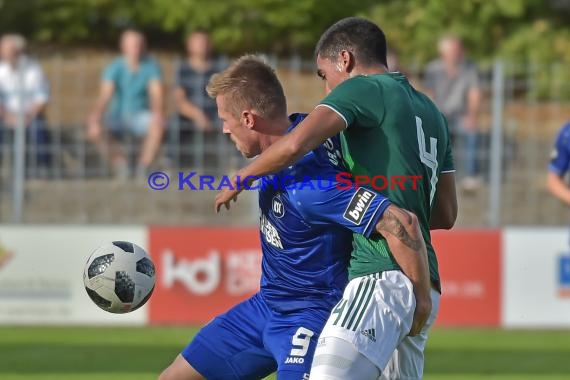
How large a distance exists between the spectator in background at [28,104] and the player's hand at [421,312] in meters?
8.58

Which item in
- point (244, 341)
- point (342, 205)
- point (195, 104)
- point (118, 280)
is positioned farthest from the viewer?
point (195, 104)

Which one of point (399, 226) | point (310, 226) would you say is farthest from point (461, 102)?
point (399, 226)

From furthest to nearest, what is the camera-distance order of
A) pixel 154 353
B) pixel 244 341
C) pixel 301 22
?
1. pixel 301 22
2. pixel 154 353
3. pixel 244 341

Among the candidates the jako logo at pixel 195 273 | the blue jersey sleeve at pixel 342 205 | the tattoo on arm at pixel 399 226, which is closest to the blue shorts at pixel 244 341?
the blue jersey sleeve at pixel 342 205

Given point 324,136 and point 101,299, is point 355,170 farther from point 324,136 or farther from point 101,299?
point 101,299

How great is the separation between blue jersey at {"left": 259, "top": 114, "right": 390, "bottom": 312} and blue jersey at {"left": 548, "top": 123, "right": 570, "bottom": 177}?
17.2 feet

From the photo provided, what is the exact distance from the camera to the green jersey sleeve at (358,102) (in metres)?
5.17

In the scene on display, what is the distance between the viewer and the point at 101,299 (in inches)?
246

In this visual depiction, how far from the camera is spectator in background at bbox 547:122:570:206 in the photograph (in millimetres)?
10508

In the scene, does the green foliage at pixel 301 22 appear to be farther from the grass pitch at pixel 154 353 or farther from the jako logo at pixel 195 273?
the grass pitch at pixel 154 353

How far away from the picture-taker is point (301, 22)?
24234 mm

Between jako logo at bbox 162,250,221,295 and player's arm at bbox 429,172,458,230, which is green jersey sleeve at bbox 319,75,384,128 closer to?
player's arm at bbox 429,172,458,230

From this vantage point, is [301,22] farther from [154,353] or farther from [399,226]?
[399,226]

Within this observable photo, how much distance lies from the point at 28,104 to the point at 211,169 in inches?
85.2
